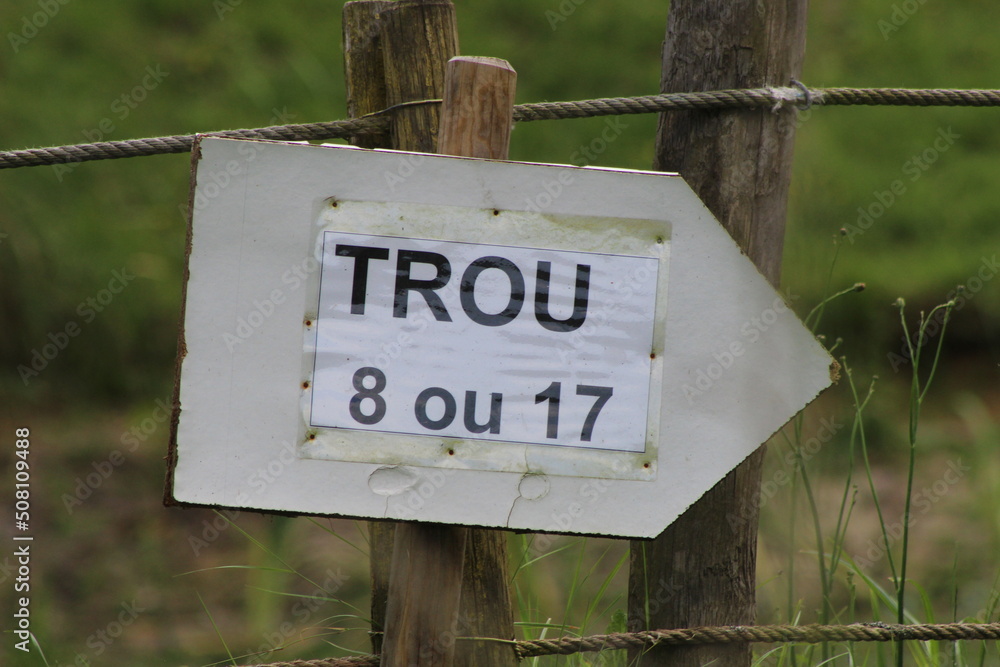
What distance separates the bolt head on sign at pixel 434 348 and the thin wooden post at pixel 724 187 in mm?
203

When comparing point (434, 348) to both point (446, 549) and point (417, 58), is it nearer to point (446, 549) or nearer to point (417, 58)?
point (446, 549)

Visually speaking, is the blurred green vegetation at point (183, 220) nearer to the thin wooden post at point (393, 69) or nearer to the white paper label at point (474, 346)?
the thin wooden post at point (393, 69)

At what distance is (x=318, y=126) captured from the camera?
112 cm

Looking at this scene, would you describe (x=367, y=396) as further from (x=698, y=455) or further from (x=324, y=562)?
(x=324, y=562)

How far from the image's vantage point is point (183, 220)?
147 inches

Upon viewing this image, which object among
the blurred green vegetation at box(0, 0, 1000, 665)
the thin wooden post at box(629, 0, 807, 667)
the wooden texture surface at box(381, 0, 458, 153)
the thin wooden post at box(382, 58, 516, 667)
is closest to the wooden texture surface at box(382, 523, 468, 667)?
the thin wooden post at box(382, 58, 516, 667)

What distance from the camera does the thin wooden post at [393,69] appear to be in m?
1.11

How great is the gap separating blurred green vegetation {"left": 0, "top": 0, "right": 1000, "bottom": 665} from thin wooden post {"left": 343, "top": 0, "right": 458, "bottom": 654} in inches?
50.5

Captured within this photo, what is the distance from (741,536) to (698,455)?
27 cm

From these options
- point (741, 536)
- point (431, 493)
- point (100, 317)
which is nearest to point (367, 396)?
point (431, 493)

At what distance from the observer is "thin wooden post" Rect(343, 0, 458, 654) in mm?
1106

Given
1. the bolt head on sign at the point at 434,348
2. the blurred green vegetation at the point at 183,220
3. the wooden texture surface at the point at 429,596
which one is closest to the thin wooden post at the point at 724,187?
the bolt head on sign at the point at 434,348

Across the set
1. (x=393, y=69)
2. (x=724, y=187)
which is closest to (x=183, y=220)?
(x=393, y=69)

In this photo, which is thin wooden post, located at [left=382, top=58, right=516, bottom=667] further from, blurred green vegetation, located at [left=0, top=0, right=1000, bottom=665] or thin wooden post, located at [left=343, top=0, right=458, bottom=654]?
blurred green vegetation, located at [left=0, top=0, right=1000, bottom=665]
